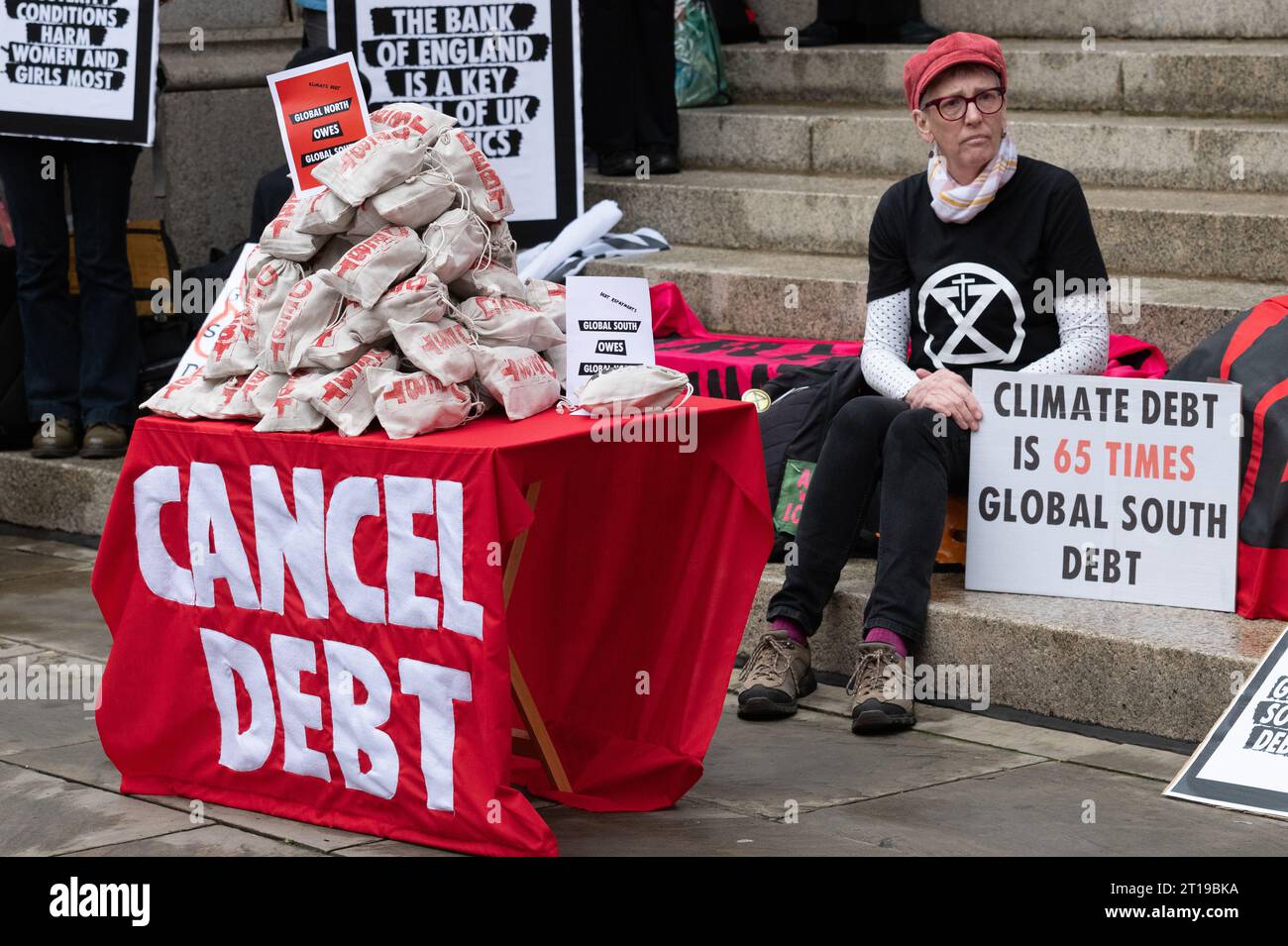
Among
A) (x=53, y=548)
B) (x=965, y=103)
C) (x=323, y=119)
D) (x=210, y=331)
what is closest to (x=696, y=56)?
(x=210, y=331)

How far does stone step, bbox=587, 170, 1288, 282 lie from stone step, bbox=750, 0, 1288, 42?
1.26 metres

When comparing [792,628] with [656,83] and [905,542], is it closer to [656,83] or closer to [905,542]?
[905,542]

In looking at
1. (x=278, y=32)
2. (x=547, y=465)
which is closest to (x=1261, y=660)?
(x=547, y=465)

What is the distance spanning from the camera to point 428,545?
12.0 feet

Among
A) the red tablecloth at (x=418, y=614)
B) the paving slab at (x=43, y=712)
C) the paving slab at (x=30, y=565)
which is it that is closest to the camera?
the red tablecloth at (x=418, y=614)

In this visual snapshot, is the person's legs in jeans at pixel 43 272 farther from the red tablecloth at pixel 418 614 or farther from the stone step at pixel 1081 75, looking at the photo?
the stone step at pixel 1081 75

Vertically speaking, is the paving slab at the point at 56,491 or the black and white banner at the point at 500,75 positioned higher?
the black and white banner at the point at 500,75

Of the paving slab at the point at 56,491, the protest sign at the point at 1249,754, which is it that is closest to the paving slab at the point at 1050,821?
the protest sign at the point at 1249,754

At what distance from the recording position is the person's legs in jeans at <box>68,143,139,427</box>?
22.4ft

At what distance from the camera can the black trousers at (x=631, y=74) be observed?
7.82m

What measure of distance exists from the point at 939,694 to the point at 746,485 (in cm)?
107

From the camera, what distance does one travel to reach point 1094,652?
14.6 feet

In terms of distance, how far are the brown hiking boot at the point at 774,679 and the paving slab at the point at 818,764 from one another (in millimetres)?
40
